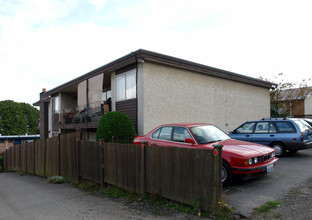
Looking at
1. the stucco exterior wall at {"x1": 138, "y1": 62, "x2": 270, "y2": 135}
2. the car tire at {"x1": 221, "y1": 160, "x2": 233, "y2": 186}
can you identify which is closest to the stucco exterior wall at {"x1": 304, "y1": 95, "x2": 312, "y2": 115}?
the stucco exterior wall at {"x1": 138, "y1": 62, "x2": 270, "y2": 135}

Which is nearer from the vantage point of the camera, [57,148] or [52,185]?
[52,185]

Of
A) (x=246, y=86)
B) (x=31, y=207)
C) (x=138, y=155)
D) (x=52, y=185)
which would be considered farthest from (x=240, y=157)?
(x=246, y=86)

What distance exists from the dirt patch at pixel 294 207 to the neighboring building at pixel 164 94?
22.5ft

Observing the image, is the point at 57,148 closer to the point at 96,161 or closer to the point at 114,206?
the point at 96,161

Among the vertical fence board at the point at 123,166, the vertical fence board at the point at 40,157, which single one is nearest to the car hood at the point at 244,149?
the vertical fence board at the point at 123,166

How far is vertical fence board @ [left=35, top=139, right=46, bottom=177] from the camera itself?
10.5 metres

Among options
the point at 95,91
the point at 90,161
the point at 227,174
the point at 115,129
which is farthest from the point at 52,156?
the point at 227,174

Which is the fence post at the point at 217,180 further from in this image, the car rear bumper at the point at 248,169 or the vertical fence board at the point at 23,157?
the vertical fence board at the point at 23,157

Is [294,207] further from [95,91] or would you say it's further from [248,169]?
[95,91]

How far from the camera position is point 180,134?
6652 millimetres

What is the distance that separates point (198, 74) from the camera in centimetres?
1346

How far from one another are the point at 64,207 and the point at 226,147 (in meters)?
3.96

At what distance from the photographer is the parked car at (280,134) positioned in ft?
30.5

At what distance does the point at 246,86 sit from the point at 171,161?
42.6 feet
